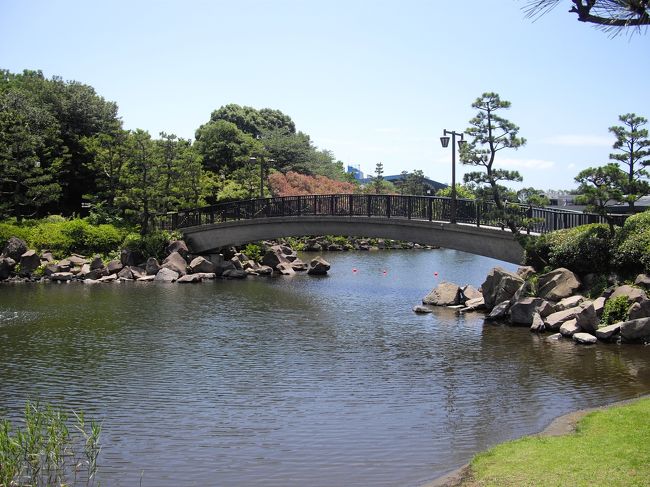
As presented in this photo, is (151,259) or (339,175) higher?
(339,175)

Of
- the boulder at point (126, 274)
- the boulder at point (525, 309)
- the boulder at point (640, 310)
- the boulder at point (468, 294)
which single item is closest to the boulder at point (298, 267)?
the boulder at point (126, 274)

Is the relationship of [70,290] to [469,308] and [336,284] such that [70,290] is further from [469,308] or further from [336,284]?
[469,308]

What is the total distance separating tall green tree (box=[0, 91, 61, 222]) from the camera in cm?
4228

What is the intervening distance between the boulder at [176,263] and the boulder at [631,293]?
23.7 metres

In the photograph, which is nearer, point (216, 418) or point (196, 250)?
point (216, 418)

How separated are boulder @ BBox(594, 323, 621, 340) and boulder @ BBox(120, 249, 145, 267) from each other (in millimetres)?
26660

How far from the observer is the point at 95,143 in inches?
1791

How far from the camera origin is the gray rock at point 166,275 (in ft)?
122

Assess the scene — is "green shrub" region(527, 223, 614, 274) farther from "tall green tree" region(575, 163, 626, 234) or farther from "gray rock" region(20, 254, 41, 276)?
"gray rock" region(20, 254, 41, 276)

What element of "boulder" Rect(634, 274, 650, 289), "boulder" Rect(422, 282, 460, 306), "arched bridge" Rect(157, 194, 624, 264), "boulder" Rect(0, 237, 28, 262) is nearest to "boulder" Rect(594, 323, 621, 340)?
"boulder" Rect(634, 274, 650, 289)

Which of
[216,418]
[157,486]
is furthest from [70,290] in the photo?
[157,486]

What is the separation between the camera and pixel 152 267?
38.2 metres

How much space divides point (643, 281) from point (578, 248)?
303 cm

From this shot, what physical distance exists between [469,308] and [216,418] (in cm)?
1497
